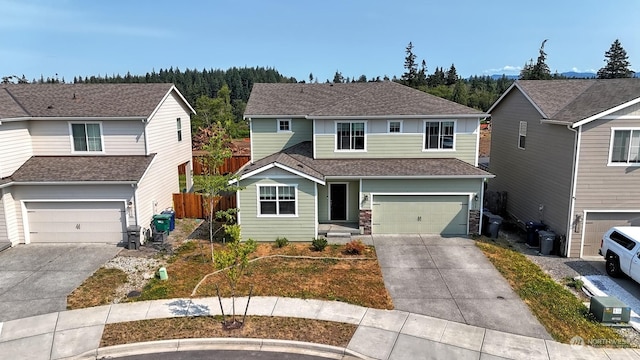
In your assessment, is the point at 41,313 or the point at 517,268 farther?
the point at 517,268

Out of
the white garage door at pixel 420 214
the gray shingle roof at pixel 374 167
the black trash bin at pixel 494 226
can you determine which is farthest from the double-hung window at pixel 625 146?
the white garage door at pixel 420 214

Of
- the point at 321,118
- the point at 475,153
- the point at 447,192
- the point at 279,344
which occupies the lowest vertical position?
the point at 279,344

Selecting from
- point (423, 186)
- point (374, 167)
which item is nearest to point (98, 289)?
point (374, 167)

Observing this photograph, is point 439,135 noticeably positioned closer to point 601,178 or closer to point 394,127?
Answer: point 394,127

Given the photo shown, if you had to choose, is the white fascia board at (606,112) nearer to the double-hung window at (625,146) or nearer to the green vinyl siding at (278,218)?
the double-hung window at (625,146)

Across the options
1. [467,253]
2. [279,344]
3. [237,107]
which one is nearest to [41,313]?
[279,344]

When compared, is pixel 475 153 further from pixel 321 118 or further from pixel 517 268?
pixel 321 118
